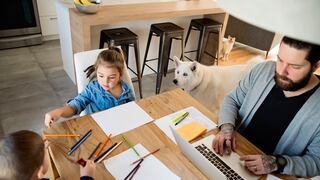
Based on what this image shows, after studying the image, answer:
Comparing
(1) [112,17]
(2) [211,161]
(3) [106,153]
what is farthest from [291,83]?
(1) [112,17]

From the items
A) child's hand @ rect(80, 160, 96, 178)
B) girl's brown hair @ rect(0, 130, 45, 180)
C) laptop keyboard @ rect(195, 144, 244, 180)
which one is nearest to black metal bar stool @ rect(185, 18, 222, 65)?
laptop keyboard @ rect(195, 144, 244, 180)

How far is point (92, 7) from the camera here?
7.82 ft

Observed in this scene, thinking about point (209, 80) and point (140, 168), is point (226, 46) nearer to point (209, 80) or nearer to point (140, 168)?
point (209, 80)

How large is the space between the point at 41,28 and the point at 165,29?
8.04ft

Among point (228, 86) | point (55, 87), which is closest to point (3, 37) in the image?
point (55, 87)

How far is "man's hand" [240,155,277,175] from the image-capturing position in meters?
1.02

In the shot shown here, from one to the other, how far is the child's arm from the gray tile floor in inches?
46.6

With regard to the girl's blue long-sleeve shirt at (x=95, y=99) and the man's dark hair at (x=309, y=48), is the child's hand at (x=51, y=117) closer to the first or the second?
the girl's blue long-sleeve shirt at (x=95, y=99)

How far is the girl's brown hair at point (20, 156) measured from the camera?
0.78 meters

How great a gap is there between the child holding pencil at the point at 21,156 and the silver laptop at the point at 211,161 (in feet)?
1.59

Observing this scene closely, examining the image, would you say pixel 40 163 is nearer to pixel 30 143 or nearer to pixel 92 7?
pixel 30 143

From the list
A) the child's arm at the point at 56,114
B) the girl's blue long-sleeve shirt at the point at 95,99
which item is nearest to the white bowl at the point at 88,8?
the girl's blue long-sleeve shirt at the point at 95,99

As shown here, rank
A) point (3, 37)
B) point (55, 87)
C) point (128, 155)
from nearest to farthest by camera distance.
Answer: point (128, 155) → point (55, 87) → point (3, 37)

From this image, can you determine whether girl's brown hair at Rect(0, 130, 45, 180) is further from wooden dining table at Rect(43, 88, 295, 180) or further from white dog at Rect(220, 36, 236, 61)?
white dog at Rect(220, 36, 236, 61)
